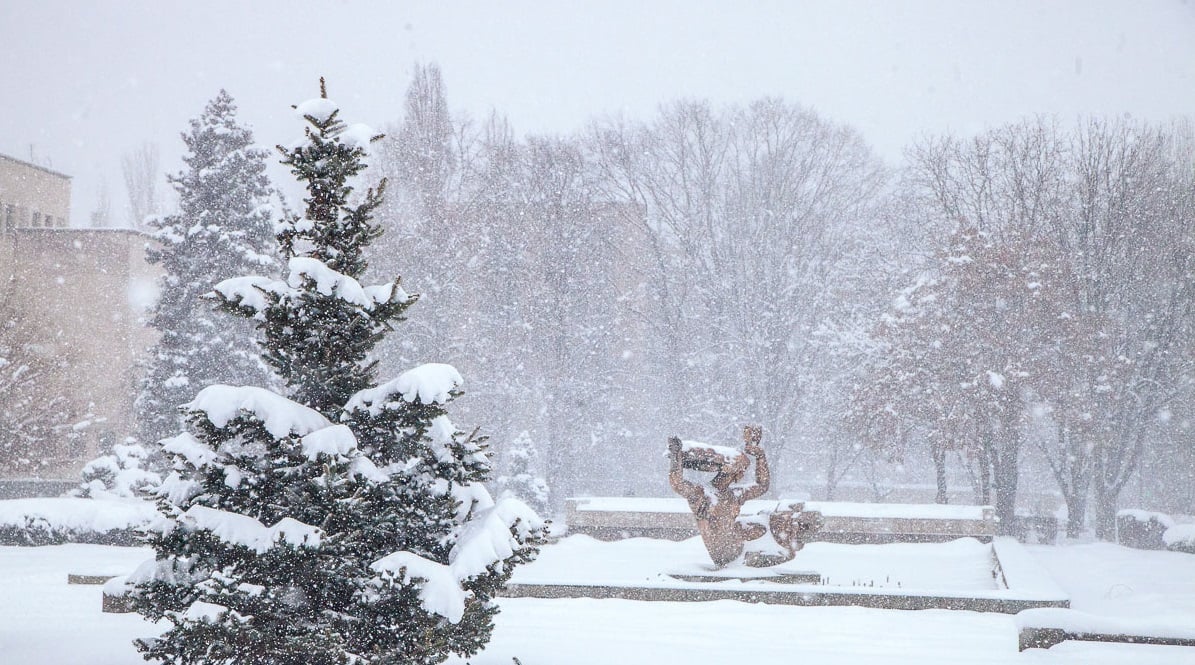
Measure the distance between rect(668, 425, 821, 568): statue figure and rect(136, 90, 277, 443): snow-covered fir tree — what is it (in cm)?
1382

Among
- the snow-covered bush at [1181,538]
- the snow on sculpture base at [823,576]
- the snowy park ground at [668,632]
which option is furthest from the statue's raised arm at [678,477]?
the snow-covered bush at [1181,538]

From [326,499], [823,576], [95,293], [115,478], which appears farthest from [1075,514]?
[95,293]

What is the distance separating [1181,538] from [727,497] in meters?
12.8

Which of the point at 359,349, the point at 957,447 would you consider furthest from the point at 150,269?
the point at 359,349

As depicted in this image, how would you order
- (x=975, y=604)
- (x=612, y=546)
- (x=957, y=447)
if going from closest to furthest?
(x=975, y=604) < (x=612, y=546) < (x=957, y=447)

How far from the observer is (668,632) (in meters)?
9.70

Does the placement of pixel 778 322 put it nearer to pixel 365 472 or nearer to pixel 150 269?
pixel 150 269

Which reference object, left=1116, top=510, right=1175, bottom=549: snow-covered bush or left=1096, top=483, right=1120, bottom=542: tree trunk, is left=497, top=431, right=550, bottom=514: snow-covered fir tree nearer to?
left=1116, top=510, right=1175, bottom=549: snow-covered bush

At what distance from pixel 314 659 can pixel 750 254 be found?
99.3 feet

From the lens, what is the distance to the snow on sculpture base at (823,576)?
11859 mm

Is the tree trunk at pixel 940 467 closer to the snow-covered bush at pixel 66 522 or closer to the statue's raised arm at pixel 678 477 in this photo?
the statue's raised arm at pixel 678 477

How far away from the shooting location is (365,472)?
570 cm

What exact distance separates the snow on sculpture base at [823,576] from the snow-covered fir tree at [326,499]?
6.31m

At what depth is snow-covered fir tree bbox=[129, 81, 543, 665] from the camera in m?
5.59
